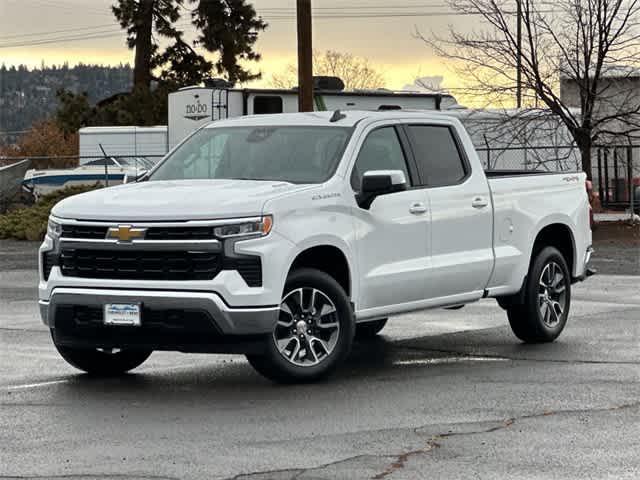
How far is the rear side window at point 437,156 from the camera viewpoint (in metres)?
12.0

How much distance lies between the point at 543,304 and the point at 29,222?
21655 mm

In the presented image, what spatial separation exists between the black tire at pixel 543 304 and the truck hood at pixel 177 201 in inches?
120

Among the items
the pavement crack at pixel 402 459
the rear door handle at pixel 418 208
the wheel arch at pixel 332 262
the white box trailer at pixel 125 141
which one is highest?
the white box trailer at pixel 125 141

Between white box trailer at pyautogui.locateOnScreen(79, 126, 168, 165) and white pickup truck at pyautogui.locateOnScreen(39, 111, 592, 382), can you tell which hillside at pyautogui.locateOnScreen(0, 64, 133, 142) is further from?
white pickup truck at pyautogui.locateOnScreen(39, 111, 592, 382)

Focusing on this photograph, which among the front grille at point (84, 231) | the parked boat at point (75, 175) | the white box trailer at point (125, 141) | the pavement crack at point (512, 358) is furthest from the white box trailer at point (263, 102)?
the front grille at point (84, 231)

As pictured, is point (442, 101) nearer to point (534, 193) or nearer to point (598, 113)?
point (598, 113)

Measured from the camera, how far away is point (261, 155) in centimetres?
1141

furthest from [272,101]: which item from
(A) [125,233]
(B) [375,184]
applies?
(A) [125,233]

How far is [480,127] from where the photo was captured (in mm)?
35375

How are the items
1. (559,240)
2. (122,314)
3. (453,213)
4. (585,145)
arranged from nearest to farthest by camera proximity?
(122,314)
(453,213)
(559,240)
(585,145)

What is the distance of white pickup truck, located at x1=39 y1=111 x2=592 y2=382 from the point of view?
1002 cm

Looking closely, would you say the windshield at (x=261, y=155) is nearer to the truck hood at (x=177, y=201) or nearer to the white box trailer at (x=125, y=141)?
the truck hood at (x=177, y=201)

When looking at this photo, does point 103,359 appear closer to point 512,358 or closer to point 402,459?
point 512,358

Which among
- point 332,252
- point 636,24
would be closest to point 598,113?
point 636,24
